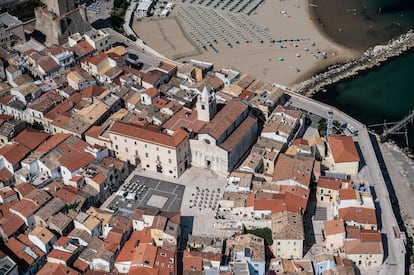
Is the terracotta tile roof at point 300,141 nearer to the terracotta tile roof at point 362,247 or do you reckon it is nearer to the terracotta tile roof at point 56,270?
the terracotta tile roof at point 362,247

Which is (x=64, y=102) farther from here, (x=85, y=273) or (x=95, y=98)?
(x=85, y=273)

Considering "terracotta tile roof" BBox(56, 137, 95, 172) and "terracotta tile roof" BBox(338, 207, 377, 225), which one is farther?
"terracotta tile roof" BBox(56, 137, 95, 172)

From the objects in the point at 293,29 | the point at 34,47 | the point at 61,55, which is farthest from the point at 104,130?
the point at 293,29

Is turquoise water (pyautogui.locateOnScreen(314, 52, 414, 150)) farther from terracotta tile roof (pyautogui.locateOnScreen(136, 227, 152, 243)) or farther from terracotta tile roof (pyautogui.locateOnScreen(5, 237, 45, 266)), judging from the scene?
terracotta tile roof (pyautogui.locateOnScreen(5, 237, 45, 266))

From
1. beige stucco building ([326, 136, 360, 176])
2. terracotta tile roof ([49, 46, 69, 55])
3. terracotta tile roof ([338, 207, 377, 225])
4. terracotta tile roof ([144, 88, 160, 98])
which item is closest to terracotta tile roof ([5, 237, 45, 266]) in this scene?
terracotta tile roof ([144, 88, 160, 98])

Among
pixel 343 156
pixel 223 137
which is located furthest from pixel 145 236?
pixel 343 156

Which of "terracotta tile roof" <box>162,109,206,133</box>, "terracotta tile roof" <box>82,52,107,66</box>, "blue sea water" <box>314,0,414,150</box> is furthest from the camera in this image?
"blue sea water" <box>314,0,414,150</box>

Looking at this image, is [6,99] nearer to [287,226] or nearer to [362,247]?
[287,226]
